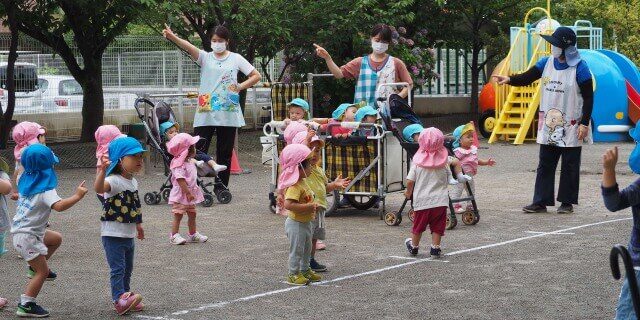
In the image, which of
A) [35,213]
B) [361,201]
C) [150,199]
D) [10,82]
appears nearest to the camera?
[35,213]

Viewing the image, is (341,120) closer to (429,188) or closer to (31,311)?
(429,188)

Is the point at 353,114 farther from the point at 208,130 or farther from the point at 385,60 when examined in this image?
the point at 208,130

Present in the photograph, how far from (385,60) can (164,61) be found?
14.3m

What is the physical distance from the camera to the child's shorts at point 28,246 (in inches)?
317

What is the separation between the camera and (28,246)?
8078 mm

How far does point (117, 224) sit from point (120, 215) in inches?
2.5

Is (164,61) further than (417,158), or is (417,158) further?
(164,61)

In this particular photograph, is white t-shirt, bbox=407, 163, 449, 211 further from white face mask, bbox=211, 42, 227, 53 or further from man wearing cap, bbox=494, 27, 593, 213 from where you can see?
white face mask, bbox=211, 42, 227, 53

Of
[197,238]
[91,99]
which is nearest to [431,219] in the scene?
[197,238]

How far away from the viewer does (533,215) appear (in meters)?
12.9

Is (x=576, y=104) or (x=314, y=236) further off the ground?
(x=576, y=104)

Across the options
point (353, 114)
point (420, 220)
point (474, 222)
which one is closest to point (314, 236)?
Answer: point (420, 220)

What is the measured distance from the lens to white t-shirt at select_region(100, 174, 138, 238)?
8000 millimetres

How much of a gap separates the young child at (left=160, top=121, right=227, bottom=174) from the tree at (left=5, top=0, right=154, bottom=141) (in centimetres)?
601
